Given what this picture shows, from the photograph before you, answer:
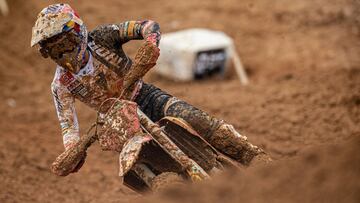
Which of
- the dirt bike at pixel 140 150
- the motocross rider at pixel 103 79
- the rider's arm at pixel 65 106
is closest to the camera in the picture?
the dirt bike at pixel 140 150

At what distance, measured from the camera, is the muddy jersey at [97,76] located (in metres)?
6.00

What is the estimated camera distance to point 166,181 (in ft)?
17.0

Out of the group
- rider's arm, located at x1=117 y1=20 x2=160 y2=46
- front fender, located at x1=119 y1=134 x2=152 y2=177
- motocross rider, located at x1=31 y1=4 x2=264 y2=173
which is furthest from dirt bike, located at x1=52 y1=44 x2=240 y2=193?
rider's arm, located at x1=117 y1=20 x2=160 y2=46

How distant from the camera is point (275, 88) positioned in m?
11.0

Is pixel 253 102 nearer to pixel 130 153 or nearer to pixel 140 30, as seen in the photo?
pixel 140 30

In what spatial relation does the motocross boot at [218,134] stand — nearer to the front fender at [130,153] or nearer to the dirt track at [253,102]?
the dirt track at [253,102]

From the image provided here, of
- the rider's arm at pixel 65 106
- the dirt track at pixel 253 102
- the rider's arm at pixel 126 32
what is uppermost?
the rider's arm at pixel 126 32

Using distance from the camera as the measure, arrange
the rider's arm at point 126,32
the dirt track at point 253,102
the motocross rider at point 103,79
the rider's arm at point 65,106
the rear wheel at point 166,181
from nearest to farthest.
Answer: the dirt track at point 253,102 → the rear wheel at point 166,181 → the motocross rider at point 103,79 → the rider's arm at point 126,32 → the rider's arm at point 65,106

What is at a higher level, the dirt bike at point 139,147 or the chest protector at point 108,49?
the chest protector at point 108,49

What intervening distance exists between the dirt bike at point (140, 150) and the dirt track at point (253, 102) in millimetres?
624

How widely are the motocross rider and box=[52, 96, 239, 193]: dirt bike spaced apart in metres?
0.23

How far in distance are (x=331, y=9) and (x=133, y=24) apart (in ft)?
31.9

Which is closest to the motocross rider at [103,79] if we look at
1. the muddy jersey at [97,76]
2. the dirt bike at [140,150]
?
the muddy jersey at [97,76]

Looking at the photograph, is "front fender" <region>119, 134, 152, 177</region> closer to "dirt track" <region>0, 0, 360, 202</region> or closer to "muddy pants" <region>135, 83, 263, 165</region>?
"dirt track" <region>0, 0, 360, 202</region>
